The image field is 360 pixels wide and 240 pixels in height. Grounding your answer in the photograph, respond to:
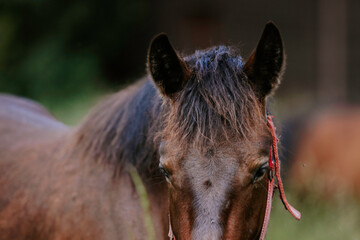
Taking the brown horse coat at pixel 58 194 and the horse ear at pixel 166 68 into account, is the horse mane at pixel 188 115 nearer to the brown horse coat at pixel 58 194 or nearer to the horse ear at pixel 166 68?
the horse ear at pixel 166 68

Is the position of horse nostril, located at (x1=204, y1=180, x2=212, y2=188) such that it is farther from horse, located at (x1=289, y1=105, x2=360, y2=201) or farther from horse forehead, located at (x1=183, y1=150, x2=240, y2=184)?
horse, located at (x1=289, y1=105, x2=360, y2=201)

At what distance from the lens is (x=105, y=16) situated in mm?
12211

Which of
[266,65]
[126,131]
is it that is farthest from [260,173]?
[126,131]

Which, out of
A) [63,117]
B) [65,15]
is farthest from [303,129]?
[65,15]

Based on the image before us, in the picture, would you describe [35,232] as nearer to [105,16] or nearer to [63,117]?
[63,117]

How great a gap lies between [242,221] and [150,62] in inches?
30.8

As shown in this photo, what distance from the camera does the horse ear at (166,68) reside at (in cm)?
221

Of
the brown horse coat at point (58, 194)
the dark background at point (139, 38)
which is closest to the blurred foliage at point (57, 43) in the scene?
the dark background at point (139, 38)

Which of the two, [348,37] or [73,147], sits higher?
[73,147]

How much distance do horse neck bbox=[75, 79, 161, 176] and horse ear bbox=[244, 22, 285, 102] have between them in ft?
1.65

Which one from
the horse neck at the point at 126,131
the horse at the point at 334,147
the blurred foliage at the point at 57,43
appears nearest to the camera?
the horse neck at the point at 126,131

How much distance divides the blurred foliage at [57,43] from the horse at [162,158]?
7.35 m

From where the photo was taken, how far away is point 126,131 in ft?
8.94

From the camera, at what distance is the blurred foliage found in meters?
11.1
